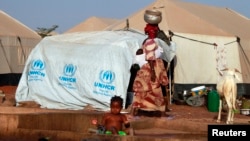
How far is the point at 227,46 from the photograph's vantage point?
56.3ft

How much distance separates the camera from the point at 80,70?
13.8m

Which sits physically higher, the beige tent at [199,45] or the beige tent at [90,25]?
the beige tent at [90,25]

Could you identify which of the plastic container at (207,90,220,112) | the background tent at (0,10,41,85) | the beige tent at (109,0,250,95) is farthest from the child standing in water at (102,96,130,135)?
the background tent at (0,10,41,85)

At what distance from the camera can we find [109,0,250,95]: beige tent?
16.5m

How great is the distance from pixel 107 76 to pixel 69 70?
45.7 inches

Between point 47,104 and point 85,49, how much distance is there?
160cm

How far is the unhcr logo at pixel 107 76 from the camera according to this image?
1322cm

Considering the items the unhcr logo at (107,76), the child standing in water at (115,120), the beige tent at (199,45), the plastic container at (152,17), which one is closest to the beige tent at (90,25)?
the beige tent at (199,45)

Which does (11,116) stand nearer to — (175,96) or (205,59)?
(175,96)

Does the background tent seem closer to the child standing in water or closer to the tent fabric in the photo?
the tent fabric

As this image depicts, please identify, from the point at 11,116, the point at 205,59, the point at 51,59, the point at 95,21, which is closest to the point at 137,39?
the point at 51,59

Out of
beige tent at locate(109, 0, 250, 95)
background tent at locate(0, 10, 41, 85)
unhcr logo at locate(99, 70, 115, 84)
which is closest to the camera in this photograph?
unhcr logo at locate(99, 70, 115, 84)

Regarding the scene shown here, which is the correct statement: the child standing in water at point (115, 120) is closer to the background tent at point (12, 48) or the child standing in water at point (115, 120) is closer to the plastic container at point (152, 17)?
the plastic container at point (152, 17)

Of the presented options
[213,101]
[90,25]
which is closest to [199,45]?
[213,101]
